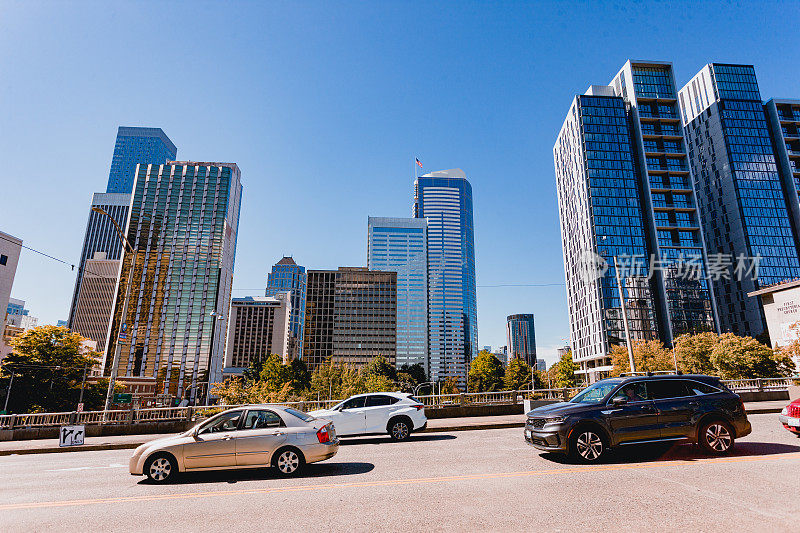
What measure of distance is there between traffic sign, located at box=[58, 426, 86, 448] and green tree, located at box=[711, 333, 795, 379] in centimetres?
5235

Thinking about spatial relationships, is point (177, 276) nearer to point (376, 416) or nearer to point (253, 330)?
point (253, 330)

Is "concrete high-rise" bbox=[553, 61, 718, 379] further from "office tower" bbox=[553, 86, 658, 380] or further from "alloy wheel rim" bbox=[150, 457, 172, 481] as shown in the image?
"alloy wheel rim" bbox=[150, 457, 172, 481]

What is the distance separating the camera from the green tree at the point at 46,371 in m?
41.9

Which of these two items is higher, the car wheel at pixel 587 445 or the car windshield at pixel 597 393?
the car windshield at pixel 597 393

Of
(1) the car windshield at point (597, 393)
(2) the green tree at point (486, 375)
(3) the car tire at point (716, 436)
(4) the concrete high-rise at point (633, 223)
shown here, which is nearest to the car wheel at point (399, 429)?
(1) the car windshield at point (597, 393)

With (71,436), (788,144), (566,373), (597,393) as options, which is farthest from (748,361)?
(788,144)

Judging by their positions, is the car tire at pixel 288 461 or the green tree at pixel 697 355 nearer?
the car tire at pixel 288 461

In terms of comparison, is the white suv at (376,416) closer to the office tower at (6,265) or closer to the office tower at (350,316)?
the office tower at (6,265)

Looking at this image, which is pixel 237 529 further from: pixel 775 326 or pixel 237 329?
pixel 237 329

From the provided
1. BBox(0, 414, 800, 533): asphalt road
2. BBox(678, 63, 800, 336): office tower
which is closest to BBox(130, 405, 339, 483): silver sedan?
BBox(0, 414, 800, 533): asphalt road

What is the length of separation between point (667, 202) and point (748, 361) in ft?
211

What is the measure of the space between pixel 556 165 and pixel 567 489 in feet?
409

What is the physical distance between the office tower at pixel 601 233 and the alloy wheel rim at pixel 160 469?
9214 centimetres

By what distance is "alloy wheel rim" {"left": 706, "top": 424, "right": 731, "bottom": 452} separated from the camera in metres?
8.55
